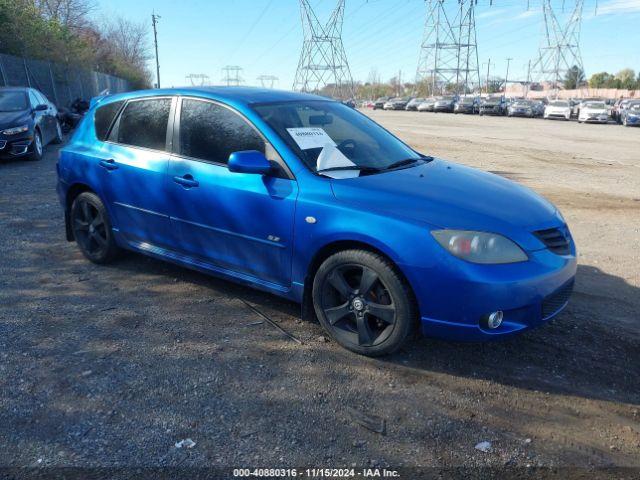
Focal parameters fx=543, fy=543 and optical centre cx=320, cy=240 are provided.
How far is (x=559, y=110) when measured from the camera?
126 feet

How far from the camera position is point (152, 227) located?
14.9 feet

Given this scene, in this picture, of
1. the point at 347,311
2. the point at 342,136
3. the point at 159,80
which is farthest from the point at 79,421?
the point at 159,80

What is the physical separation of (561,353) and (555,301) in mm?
477

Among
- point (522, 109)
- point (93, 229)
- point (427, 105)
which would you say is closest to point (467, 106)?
point (427, 105)

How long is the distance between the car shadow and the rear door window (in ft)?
4.63

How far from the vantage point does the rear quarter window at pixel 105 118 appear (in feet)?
16.3

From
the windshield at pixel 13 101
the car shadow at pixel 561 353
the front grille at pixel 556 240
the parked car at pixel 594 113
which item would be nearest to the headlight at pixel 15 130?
the windshield at pixel 13 101

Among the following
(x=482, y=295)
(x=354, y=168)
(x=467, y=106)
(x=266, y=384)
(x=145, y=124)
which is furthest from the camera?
(x=467, y=106)

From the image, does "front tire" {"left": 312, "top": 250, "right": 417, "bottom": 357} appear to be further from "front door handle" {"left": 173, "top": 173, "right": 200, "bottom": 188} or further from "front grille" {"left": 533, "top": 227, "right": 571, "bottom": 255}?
"front door handle" {"left": 173, "top": 173, "right": 200, "bottom": 188}

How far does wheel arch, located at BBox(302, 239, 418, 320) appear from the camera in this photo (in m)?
3.27

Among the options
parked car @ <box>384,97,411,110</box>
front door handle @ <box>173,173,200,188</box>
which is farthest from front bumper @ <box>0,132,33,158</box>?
parked car @ <box>384,97,411,110</box>

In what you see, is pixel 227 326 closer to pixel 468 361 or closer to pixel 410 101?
pixel 468 361

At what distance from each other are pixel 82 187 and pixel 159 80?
229ft

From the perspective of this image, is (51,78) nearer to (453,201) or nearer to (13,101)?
Result: (13,101)
